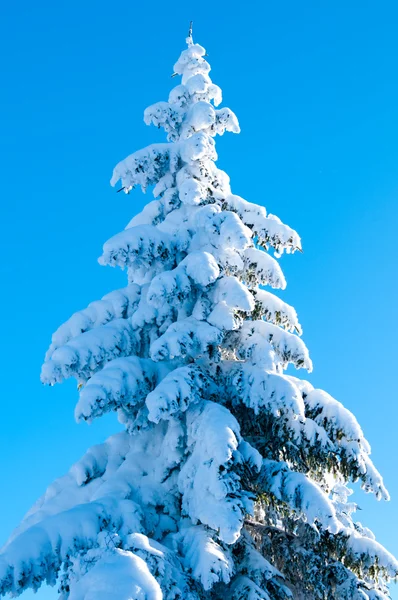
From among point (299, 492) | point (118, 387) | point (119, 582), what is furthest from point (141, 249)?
point (119, 582)

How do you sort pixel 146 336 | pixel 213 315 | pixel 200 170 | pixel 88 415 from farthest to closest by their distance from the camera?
pixel 200 170 < pixel 146 336 < pixel 213 315 < pixel 88 415

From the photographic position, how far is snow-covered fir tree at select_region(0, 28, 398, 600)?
939cm

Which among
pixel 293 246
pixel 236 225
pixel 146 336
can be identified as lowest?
pixel 146 336

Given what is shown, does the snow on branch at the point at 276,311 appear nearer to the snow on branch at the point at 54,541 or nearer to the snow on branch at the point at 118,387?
the snow on branch at the point at 118,387

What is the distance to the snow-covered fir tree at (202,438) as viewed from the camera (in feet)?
30.8

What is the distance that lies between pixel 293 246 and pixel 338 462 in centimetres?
472

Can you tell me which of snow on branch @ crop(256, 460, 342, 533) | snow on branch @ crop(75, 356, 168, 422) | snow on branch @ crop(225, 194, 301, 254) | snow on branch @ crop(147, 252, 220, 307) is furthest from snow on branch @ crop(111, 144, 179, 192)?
snow on branch @ crop(256, 460, 342, 533)

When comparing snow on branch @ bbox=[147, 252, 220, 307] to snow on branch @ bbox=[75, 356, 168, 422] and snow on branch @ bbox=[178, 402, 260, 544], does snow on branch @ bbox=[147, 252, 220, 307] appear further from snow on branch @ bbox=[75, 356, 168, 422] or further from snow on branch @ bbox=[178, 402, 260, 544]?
snow on branch @ bbox=[178, 402, 260, 544]

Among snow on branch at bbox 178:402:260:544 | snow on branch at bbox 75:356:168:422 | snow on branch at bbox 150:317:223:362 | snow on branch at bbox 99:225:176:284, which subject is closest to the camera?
snow on branch at bbox 178:402:260:544

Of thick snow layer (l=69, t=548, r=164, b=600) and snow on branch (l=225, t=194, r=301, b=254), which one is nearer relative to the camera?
thick snow layer (l=69, t=548, r=164, b=600)

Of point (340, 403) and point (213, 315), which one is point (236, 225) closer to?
point (213, 315)

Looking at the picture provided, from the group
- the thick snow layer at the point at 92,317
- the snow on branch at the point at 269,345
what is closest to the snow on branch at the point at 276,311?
the snow on branch at the point at 269,345

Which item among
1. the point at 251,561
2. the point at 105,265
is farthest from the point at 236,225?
the point at 251,561

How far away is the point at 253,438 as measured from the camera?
12469 mm
